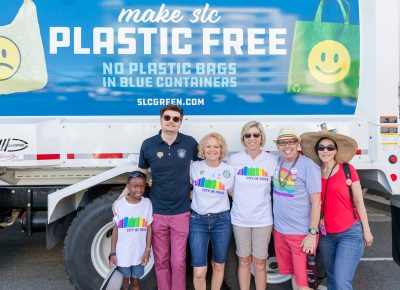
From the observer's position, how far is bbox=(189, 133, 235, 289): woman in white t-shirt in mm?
2955

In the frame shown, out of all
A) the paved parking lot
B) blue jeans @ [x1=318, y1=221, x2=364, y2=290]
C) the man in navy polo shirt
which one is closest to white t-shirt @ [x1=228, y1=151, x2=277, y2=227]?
the man in navy polo shirt

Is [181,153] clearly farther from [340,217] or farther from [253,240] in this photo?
[340,217]

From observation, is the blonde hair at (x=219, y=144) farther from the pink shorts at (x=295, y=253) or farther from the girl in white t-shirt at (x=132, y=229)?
the pink shorts at (x=295, y=253)

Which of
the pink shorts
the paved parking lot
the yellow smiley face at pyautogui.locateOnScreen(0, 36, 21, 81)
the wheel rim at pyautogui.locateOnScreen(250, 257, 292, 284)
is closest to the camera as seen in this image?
the pink shorts

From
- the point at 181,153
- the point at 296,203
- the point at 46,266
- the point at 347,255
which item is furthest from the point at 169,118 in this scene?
the point at 46,266

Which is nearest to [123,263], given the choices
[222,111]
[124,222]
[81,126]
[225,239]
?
[124,222]

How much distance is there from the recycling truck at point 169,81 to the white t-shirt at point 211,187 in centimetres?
41

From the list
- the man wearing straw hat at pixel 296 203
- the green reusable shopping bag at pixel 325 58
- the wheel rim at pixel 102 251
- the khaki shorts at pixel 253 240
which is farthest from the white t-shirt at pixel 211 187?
the green reusable shopping bag at pixel 325 58

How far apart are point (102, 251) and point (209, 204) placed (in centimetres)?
117

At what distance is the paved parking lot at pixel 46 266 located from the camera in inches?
154

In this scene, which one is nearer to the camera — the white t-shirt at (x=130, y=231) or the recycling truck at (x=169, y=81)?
the white t-shirt at (x=130, y=231)

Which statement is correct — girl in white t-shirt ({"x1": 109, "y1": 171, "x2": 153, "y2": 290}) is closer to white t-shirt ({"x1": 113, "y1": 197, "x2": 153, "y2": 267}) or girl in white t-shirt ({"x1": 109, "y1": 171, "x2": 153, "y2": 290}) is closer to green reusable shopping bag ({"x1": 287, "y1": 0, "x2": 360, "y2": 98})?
white t-shirt ({"x1": 113, "y1": 197, "x2": 153, "y2": 267})

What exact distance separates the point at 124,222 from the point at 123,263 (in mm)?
308

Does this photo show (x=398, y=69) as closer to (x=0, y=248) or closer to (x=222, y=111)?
(x=222, y=111)
